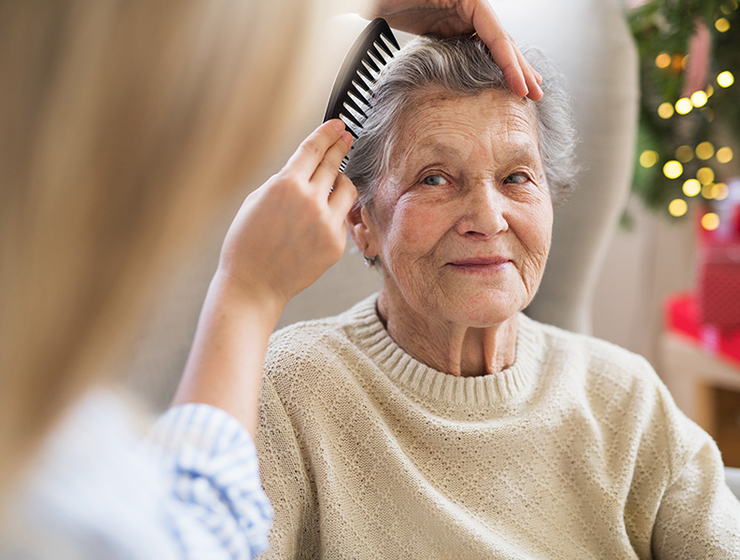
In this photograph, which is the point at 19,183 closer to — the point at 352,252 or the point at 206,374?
the point at 206,374

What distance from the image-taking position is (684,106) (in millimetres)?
1768

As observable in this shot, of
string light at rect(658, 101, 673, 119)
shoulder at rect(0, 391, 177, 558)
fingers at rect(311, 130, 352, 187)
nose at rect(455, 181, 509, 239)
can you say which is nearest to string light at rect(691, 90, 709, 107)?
string light at rect(658, 101, 673, 119)

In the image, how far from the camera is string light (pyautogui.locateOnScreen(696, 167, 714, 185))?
6.35 ft

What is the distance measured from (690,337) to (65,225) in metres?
2.12

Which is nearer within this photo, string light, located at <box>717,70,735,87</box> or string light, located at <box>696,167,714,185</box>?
string light, located at <box>717,70,735,87</box>

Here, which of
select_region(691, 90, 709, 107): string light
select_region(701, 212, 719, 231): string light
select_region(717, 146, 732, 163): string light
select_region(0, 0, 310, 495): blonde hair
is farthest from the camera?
select_region(701, 212, 719, 231): string light

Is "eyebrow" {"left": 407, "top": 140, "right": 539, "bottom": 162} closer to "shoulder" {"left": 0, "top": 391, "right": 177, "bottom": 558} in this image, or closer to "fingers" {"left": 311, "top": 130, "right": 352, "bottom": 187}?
"fingers" {"left": 311, "top": 130, "right": 352, "bottom": 187}

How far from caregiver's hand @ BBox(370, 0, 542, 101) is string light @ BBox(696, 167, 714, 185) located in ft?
3.92

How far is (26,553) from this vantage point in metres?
0.46

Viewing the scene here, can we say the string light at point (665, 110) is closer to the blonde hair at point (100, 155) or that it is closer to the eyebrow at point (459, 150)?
the eyebrow at point (459, 150)

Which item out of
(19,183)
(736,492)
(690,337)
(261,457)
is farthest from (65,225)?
(690,337)

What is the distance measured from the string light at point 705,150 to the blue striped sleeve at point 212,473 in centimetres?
170

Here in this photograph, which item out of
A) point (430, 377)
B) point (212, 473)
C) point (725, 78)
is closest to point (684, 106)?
point (725, 78)

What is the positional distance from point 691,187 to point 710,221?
19.0 inches
